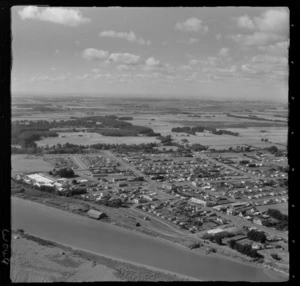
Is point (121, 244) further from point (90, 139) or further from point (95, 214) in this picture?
point (90, 139)

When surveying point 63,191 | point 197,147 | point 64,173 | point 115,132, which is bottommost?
point 63,191

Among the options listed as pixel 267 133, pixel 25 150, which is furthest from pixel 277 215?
pixel 25 150

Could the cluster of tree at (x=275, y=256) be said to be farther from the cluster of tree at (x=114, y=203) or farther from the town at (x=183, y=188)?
the cluster of tree at (x=114, y=203)

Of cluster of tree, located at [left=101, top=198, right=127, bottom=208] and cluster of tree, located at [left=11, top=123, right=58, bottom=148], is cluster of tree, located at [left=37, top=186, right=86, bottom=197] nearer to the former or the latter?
cluster of tree, located at [left=101, top=198, right=127, bottom=208]

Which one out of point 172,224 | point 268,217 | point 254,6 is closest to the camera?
point 254,6

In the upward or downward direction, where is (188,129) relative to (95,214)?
upward
